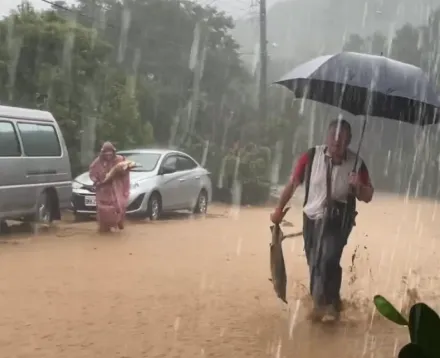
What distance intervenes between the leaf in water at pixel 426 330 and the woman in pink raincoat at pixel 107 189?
10.8 meters

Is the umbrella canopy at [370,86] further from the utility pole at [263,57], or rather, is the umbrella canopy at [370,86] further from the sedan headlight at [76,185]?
the utility pole at [263,57]

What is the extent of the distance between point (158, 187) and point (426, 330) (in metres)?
14.0

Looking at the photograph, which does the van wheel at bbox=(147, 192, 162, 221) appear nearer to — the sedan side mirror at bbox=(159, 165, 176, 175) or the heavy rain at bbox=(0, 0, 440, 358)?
the heavy rain at bbox=(0, 0, 440, 358)

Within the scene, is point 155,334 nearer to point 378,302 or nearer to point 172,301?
point 172,301

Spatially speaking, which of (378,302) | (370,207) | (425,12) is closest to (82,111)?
(370,207)

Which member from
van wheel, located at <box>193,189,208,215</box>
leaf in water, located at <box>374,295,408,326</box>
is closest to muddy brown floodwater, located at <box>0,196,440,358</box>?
leaf in water, located at <box>374,295,408,326</box>

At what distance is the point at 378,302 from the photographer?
7.00ft

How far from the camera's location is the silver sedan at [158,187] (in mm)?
15133

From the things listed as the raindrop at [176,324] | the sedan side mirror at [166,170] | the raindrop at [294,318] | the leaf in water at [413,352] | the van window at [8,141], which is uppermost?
the leaf in water at [413,352]

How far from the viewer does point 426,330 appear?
1891 millimetres

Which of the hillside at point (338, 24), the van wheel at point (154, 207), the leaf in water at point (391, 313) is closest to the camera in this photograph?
the leaf in water at point (391, 313)

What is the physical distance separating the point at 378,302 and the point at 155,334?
381cm

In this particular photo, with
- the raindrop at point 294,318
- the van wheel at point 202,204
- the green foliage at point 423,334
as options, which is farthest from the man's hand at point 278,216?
the van wheel at point 202,204

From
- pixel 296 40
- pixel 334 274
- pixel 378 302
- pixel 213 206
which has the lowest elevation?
pixel 213 206
